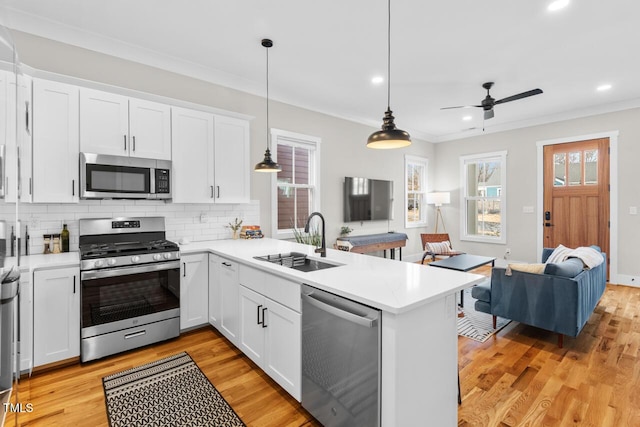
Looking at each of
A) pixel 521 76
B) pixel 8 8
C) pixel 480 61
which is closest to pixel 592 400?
pixel 480 61

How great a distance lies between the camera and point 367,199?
5738 millimetres

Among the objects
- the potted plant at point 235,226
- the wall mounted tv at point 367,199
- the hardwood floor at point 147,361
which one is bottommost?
the hardwood floor at point 147,361

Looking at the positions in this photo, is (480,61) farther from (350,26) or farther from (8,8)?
(8,8)

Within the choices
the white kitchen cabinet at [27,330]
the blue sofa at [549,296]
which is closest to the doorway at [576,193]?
the blue sofa at [549,296]

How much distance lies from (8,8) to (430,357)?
4.12m

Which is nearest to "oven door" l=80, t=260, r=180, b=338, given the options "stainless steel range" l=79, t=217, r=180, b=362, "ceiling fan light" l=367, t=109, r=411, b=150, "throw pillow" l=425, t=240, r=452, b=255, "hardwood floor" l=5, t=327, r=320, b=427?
"stainless steel range" l=79, t=217, r=180, b=362

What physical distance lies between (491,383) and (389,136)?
1.95 meters

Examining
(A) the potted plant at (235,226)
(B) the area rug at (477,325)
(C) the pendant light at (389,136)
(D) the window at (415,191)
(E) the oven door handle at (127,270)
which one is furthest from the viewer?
(D) the window at (415,191)

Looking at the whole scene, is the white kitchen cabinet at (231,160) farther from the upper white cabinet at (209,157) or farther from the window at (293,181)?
the window at (293,181)

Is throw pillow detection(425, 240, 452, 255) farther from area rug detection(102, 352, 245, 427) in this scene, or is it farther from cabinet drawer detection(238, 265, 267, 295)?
area rug detection(102, 352, 245, 427)

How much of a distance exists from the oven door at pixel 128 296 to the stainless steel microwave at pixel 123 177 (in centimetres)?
73

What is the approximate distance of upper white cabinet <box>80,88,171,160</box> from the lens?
2742 mm

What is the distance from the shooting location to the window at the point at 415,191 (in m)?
6.76

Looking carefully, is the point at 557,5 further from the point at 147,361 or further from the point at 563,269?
the point at 147,361
